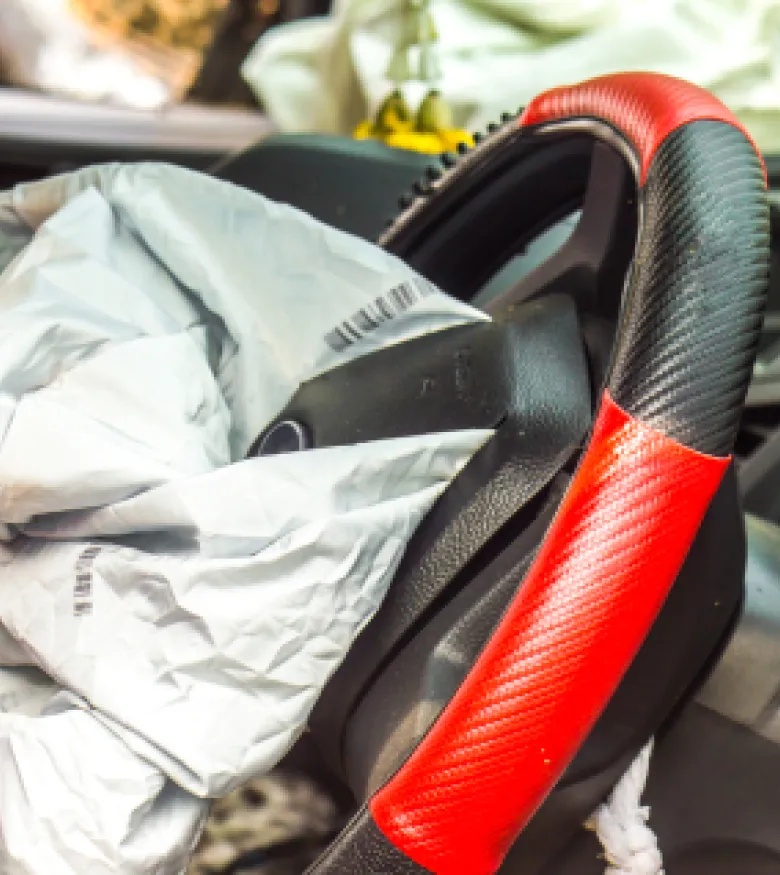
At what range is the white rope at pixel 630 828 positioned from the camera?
1.61ft

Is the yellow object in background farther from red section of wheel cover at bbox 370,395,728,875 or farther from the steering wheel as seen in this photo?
red section of wheel cover at bbox 370,395,728,875

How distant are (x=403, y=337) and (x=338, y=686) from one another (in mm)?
203

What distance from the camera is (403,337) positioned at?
0.58 metres

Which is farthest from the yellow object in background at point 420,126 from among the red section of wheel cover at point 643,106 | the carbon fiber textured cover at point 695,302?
the carbon fiber textured cover at point 695,302

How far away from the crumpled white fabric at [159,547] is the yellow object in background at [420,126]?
Answer: 0.62 m

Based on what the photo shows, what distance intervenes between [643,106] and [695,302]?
0.43 feet

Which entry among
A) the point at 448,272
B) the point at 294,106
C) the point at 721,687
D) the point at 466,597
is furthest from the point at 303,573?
the point at 294,106

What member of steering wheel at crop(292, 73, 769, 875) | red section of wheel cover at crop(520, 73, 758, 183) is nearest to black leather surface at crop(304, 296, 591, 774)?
steering wheel at crop(292, 73, 769, 875)

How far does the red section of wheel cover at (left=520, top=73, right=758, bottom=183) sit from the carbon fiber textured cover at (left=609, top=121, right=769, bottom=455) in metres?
0.02

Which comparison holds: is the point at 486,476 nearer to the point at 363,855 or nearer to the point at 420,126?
the point at 363,855

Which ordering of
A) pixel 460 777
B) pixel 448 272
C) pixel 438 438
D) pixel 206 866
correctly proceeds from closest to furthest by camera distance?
pixel 460 777
pixel 438 438
pixel 206 866
pixel 448 272

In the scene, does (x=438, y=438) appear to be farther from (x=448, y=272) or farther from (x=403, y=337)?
(x=448, y=272)

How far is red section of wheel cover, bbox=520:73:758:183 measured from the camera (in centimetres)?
45

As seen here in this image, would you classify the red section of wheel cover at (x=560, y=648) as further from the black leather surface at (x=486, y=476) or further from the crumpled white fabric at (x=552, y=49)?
the crumpled white fabric at (x=552, y=49)
